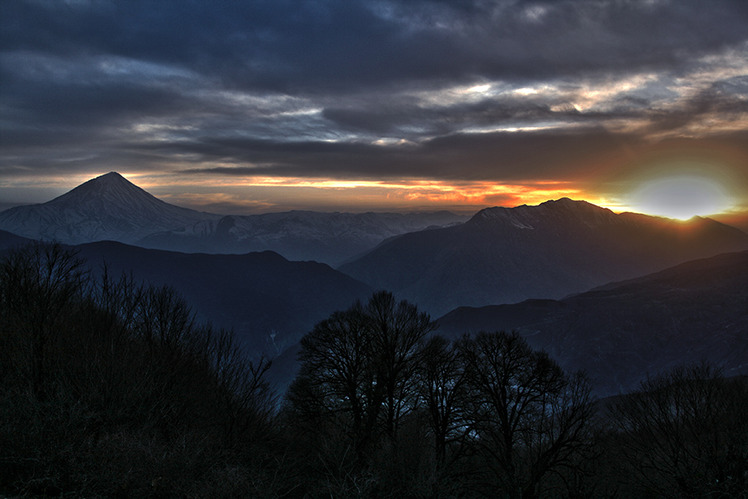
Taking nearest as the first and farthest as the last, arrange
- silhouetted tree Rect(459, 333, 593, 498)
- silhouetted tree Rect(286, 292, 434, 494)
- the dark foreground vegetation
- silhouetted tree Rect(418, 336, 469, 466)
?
1. the dark foreground vegetation
2. silhouetted tree Rect(459, 333, 593, 498)
3. silhouetted tree Rect(418, 336, 469, 466)
4. silhouetted tree Rect(286, 292, 434, 494)

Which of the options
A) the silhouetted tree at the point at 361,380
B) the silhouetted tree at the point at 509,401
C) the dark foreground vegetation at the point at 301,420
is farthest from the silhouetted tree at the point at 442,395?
the silhouetted tree at the point at 361,380

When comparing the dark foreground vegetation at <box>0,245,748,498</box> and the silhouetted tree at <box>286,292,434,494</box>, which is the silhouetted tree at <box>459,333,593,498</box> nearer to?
the dark foreground vegetation at <box>0,245,748,498</box>

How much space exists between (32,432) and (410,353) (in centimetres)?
2870

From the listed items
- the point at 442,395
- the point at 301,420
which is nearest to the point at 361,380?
the point at 301,420

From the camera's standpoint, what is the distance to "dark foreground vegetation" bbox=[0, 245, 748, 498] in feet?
58.6

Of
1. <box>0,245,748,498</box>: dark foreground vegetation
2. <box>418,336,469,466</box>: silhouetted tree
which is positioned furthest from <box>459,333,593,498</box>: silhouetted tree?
<box>418,336,469,466</box>: silhouetted tree

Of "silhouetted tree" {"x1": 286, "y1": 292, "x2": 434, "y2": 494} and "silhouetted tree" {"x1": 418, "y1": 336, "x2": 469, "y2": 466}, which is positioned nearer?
"silhouetted tree" {"x1": 418, "y1": 336, "x2": 469, "y2": 466}

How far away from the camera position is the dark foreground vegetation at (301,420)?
58.6 ft

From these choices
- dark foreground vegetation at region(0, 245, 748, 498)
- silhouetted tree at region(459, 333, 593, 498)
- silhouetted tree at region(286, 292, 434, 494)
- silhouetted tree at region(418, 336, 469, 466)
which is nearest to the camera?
dark foreground vegetation at region(0, 245, 748, 498)

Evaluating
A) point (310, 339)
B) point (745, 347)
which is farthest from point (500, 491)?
point (745, 347)

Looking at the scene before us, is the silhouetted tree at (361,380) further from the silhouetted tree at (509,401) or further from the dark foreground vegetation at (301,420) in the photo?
the silhouetted tree at (509,401)

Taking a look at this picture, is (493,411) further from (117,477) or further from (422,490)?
(117,477)

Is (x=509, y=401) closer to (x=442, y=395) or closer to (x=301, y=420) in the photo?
(x=442, y=395)

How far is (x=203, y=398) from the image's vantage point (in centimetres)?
3441
